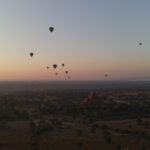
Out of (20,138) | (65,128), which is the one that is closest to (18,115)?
(65,128)

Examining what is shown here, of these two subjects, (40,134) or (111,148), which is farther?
(40,134)

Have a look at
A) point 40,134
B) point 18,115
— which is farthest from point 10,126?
point 18,115

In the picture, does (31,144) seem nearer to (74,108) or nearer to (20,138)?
(20,138)

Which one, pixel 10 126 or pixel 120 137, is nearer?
pixel 120 137

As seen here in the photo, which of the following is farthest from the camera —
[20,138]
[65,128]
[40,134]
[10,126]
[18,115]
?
[18,115]

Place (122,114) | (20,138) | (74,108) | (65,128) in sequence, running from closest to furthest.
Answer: (20,138) → (65,128) → (122,114) → (74,108)

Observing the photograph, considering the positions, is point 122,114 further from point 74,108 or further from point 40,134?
point 40,134

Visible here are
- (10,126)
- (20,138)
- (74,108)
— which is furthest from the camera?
(74,108)

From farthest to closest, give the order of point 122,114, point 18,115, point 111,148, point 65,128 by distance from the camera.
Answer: point 122,114 → point 18,115 → point 65,128 → point 111,148
